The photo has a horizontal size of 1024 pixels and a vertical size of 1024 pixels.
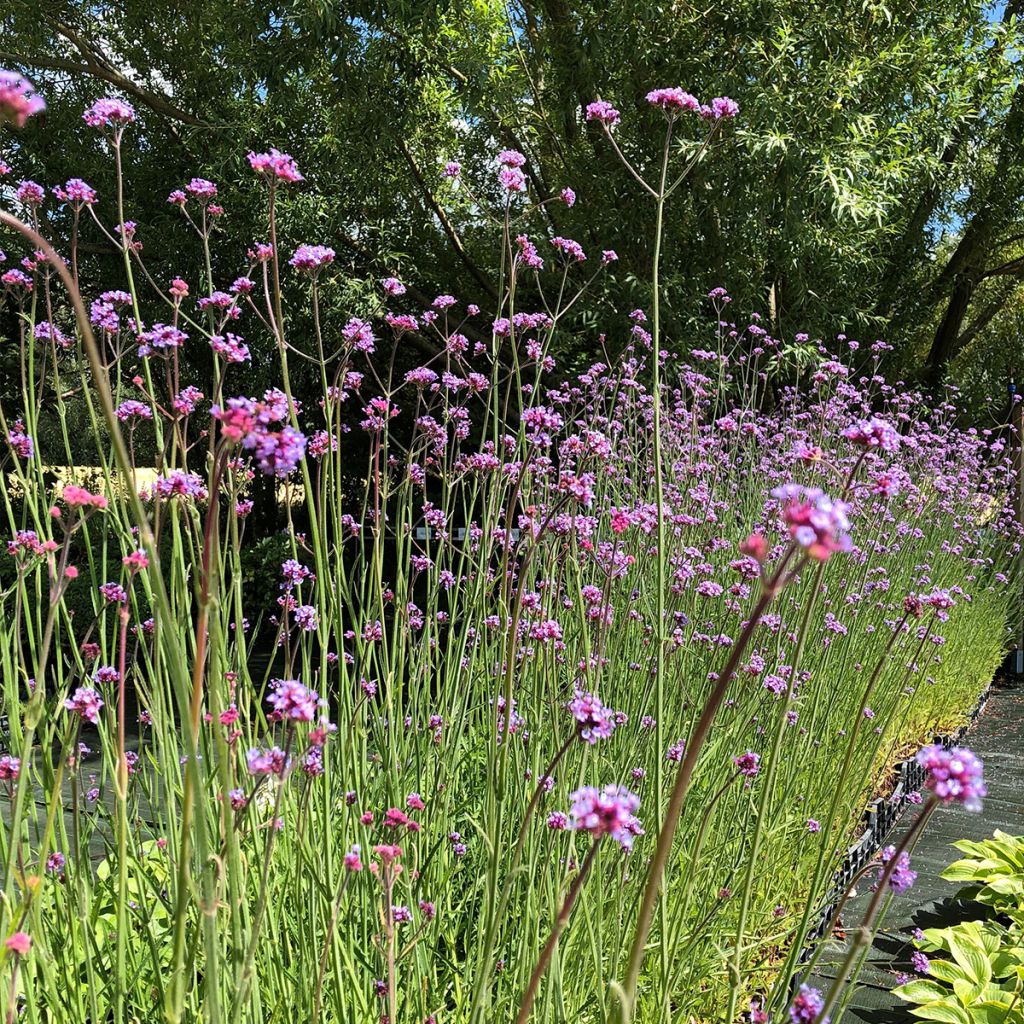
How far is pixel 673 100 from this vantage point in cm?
152

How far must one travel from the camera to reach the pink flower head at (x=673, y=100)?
59.2 inches

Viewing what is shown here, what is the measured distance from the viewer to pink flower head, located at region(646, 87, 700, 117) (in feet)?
4.93

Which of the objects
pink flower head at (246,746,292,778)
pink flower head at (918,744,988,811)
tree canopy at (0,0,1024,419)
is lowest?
pink flower head at (246,746,292,778)

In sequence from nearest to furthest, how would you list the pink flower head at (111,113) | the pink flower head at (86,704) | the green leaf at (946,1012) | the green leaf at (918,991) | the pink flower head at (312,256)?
the pink flower head at (86,704)
the pink flower head at (312,256)
the pink flower head at (111,113)
the green leaf at (946,1012)
the green leaf at (918,991)

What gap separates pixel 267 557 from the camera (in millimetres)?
8391

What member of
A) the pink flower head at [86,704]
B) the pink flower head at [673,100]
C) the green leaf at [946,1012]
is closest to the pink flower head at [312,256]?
the pink flower head at [673,100]

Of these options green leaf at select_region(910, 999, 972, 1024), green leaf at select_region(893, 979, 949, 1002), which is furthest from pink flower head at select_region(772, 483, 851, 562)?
green leaf at select_region(893, 979, 949, 1002)

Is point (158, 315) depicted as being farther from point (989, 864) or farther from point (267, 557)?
point (989, 864)

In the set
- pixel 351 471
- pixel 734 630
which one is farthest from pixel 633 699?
pixel 351 471

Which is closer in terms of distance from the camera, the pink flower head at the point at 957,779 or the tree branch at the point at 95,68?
the pink flower head at the point at 957,779

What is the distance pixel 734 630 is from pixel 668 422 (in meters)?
1.91

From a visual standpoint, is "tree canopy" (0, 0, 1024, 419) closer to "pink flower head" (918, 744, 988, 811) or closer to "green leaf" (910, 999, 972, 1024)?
"green leaf" (910, 999, 972, 1024)

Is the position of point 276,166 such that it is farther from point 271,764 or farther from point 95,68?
point 95,68

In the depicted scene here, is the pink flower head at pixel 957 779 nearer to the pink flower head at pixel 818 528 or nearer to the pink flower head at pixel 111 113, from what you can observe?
the pink flower head at pixel 818 528
